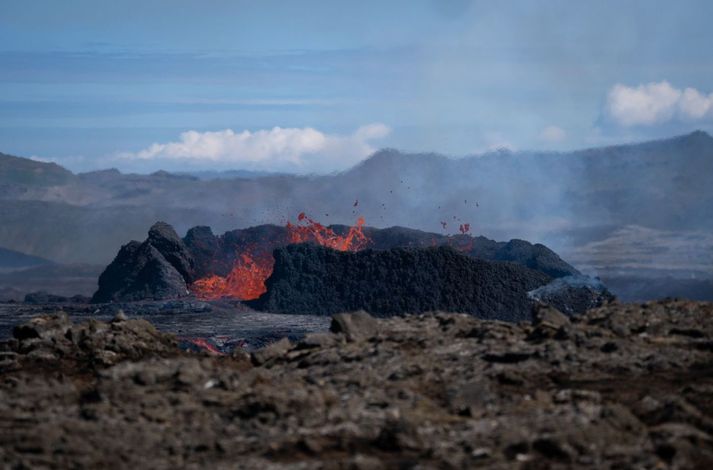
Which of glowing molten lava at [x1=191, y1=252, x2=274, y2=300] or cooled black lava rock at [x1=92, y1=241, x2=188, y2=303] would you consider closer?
cooled black lava rock at [x1=92, y1=241, x2=188, y2=303]

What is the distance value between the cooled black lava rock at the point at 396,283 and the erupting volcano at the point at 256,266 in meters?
6.14

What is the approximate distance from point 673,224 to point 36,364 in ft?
205

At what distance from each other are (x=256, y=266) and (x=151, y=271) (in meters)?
5.44

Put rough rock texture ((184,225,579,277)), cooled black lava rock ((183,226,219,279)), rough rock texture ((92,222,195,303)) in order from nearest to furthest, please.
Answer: rough rock texture ((92,222,195,303))
rough rock texture ((184,225,579,277))
cooled black lava rock ((183,226,219,279))

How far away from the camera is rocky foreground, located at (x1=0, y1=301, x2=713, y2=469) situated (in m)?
12.8

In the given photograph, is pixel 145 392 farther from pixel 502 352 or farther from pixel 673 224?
pixel 673 224

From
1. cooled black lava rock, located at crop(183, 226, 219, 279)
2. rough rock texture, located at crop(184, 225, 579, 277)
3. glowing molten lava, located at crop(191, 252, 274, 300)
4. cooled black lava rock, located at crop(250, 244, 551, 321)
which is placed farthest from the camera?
cooled black lava rock, located at crop(183, 226, 219, 279)

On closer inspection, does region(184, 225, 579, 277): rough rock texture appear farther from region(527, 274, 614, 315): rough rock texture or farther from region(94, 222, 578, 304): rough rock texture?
region(527, 274, 614, 315): rough rock texture

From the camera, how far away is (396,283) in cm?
4816

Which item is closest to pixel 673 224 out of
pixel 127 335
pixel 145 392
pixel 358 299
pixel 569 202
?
pixel 569 202

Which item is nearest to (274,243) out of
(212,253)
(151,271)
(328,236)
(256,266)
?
(328,236)

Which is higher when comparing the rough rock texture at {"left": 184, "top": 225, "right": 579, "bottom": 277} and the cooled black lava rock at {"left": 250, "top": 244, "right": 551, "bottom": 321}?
the rough rock texture at {"left": 184, "top": 225, "right": 579, "bottom": 277}

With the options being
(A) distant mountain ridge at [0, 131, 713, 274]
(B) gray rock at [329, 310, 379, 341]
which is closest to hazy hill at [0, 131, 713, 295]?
(A) distant mountain ridge at [0, 131, 713, 274]

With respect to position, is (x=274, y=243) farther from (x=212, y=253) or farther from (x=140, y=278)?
(x=140, y=278)
